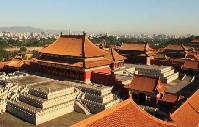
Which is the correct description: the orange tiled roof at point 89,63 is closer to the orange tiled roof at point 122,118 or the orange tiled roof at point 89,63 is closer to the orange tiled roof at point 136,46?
the orange tiled roof at point 136,46

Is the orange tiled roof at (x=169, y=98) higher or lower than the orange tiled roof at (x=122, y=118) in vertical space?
lower

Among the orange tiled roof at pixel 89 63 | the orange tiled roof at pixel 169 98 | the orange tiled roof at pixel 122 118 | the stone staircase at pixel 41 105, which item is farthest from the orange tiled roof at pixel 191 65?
the orange tiled roof at pixel 122 118

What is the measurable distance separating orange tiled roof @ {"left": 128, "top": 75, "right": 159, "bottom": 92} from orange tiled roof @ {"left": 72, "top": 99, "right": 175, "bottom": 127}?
17.0m

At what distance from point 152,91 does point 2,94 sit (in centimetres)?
1560

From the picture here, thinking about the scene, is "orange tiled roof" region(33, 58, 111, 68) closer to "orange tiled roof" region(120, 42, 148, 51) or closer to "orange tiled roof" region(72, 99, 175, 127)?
"orange tiled roof" region(120, 42, 148, 51)

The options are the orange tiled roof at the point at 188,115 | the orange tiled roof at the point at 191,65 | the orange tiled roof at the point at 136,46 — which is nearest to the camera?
the orange tiled roof at the point at 188,115

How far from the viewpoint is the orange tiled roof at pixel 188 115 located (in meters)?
18.0

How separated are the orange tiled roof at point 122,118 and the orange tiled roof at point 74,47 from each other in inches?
849

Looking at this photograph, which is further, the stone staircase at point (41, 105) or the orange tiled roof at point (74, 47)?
the orange tiled roof at point (74, 47)

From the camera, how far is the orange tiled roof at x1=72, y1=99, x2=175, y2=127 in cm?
1038

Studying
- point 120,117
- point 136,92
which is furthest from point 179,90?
point 120,117

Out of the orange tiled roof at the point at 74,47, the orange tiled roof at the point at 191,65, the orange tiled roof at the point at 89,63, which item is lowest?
the orange tiled roof at the point at 191,65

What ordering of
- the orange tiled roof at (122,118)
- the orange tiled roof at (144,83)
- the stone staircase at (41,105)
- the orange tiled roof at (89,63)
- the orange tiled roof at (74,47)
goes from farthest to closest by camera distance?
1. the orange tiled roof at (74,47)
2. the orange tiled roof at (89,63)
3. the orange tiled roof at (144,83)
4. the stone staircase at (41,105)
5. the orange tiled roof at (122,118)

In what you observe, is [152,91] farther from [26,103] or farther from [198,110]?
[26,103]
